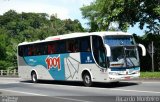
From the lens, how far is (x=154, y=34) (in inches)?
1592

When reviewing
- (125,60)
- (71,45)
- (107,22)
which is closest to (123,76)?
(125,60)

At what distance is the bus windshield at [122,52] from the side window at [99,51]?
1.42 ft

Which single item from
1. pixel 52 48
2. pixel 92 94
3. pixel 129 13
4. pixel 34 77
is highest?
pixel 129 13

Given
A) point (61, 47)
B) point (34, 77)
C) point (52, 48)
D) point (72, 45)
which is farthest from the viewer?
point (34, 77)

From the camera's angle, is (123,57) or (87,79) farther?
(87,79)

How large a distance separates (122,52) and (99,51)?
4.25 feet

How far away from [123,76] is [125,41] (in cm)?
220

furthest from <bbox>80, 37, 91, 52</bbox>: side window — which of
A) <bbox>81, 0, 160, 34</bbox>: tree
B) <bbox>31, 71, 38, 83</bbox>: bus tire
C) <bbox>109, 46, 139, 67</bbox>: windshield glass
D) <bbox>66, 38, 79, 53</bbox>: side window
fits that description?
<bbox>81, 0, 160, 34</bbox>: tree

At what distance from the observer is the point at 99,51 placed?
23.4 meters

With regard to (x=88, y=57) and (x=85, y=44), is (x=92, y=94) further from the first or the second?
(x=85, y=44)

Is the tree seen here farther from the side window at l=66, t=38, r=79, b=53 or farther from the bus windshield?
the bus windshield

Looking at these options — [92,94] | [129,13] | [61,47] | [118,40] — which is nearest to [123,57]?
[118,40]

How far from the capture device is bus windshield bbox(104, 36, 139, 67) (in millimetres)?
22844

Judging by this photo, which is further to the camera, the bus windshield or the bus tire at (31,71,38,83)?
the bus tire at (31,71,38,83)
